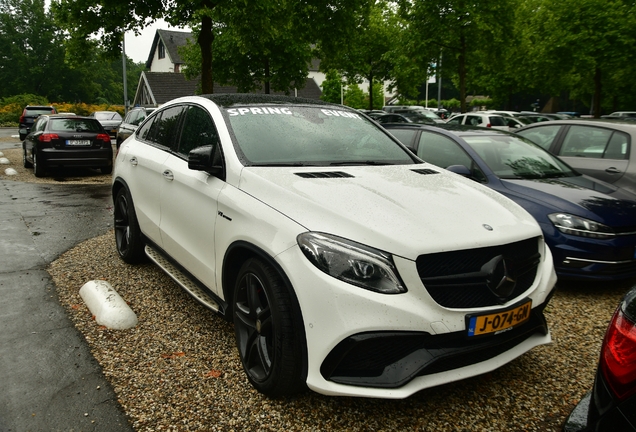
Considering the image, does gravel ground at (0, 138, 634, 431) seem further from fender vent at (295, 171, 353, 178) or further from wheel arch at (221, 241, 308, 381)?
fender vent at (295, 171, 353, 178)

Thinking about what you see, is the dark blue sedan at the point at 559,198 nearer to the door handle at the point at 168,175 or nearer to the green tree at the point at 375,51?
the door handle at the point at 168,175

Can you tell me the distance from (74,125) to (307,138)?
11825mm

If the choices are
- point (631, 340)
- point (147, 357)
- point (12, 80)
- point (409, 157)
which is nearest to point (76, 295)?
point (147, 357)

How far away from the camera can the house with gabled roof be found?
4514 cm

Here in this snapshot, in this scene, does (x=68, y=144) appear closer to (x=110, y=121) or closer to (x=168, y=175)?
(x=168, y=175)

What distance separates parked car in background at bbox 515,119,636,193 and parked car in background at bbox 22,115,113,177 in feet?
35.1

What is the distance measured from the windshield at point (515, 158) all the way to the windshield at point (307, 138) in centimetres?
210

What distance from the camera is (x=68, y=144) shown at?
13586 mm

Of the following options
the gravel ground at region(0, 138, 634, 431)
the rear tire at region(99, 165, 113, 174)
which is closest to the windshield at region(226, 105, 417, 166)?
the gravel ground at region(0, 138, 634, 431)

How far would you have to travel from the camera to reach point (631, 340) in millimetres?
1783

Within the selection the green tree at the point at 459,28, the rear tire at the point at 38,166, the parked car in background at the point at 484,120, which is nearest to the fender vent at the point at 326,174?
the rear tire at the point at 38,166

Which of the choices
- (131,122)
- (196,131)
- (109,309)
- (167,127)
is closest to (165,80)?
(131,122)

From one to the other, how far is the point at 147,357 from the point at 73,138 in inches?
451

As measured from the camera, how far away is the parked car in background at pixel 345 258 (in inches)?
107
